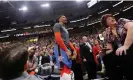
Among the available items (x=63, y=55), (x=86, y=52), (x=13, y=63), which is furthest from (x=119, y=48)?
(x=86, y=52)

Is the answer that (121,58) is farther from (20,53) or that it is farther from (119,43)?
(20,53)

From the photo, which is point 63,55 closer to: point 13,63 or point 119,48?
point 119,48

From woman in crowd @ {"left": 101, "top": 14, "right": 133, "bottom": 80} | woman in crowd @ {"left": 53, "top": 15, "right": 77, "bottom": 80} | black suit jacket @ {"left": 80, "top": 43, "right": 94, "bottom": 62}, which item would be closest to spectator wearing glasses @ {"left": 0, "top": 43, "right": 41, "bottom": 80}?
woman in crowd @ {"left": 101, "top": 14, "right": 133, "bottom": 80}

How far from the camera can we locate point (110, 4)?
71.6 feet

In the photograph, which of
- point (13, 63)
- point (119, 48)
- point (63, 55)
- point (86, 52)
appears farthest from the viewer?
point (86, 52)

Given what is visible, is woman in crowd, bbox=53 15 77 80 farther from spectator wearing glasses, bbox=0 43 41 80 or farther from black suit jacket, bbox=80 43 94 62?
black suit jacket, bbox=80 43 94 62

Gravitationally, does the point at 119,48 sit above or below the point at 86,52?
above

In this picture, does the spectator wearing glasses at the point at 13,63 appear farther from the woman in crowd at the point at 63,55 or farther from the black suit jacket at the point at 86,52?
the black suit jacket at the point at 86,52

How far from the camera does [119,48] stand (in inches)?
98.3

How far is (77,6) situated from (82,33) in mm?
7765

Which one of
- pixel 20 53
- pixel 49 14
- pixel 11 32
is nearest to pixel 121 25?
pixel 20 53

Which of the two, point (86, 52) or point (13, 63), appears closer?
point (13, 63)

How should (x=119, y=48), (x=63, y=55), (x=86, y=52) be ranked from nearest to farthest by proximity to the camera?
(x=119, y=48), (x=63, y=55), (x=86, y=52)

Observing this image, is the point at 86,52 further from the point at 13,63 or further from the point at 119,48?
the point at 13,63
